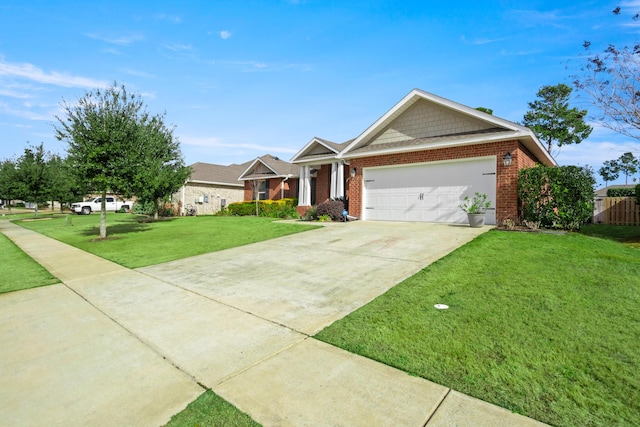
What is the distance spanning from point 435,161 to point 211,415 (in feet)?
39.3

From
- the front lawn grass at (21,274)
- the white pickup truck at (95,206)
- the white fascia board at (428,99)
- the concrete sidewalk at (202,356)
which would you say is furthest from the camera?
the white pickup truck at (95,206)

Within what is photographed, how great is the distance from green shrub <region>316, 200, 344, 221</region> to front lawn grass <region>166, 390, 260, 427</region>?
474 inches

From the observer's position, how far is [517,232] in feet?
29.6

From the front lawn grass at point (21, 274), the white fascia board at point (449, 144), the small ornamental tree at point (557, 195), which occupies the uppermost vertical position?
the white fascia board at point (449, 144)

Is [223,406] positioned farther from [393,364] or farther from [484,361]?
[484,361]

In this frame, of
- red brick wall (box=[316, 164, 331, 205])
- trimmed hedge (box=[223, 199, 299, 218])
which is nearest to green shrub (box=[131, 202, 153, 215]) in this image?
trimmed hedge (box=[223, 199, 299, 218])

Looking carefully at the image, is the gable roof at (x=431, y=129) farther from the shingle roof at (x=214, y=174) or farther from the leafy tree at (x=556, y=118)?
the leafy tree at (x=556, y=118)

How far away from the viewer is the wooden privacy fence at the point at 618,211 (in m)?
17.3

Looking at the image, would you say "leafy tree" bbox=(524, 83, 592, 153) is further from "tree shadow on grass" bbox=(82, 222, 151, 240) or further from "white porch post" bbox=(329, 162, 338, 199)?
"tree shadow on grass" bbox=(82, 222, 151, 240)

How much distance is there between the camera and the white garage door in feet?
37.0

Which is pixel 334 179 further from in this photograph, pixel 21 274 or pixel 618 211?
pixel 618 211

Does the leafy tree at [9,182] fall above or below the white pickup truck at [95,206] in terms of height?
above

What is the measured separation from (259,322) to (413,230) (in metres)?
7.44

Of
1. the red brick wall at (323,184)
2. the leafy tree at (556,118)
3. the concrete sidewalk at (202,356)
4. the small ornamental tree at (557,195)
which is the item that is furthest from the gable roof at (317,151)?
the leafy tree at (556,118)
